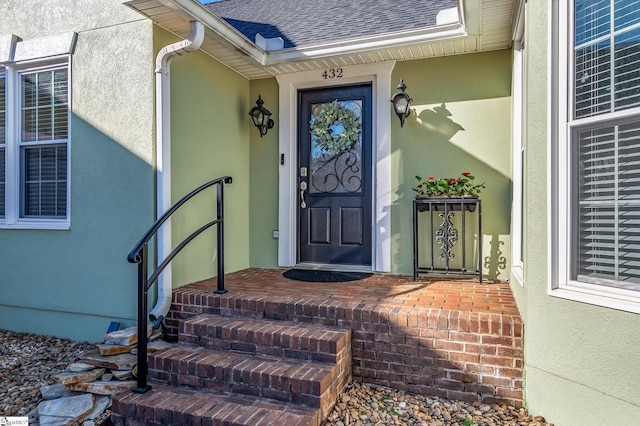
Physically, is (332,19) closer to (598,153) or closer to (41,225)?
(598,153)

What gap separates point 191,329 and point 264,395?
0.85 meters

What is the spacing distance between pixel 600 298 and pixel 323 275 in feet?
8.35

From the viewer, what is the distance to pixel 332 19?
4672 mm

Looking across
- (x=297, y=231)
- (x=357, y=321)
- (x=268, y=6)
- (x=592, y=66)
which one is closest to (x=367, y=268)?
(x=297, y=231)

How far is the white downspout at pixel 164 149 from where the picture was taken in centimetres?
324

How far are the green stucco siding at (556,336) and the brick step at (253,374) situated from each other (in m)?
1.18

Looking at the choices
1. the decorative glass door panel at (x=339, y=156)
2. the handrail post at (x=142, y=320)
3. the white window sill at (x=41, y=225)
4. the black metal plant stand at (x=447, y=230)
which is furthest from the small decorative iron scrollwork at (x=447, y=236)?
the white window sill at (x=41, y=225)

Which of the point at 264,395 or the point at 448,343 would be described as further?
the point at 448,343

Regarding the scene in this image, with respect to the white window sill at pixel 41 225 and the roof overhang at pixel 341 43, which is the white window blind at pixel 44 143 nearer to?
the white window sill at pixel 41 225

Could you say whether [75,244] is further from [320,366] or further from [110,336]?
[320,366]

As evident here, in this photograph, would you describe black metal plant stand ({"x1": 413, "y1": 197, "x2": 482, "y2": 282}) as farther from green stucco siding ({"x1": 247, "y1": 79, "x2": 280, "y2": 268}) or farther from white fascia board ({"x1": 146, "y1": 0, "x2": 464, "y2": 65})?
green stucco siding ({"x1": 247, "y1": 79, "x2": 280, "y2": 268})

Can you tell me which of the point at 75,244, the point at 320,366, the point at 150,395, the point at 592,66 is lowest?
the point at 150,395

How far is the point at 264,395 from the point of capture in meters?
2.33

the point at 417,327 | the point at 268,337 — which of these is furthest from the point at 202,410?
the point at 417,327
